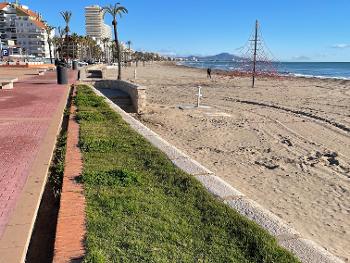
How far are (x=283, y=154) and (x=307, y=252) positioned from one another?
6.38m

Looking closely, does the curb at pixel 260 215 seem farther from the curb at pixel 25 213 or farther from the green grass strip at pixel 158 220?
the curb at pixel 25 213

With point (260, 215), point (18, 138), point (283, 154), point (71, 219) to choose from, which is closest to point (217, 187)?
point (260, 215)

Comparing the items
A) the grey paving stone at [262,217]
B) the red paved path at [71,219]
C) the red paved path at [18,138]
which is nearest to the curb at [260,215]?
the grey paving stone at [262,217]

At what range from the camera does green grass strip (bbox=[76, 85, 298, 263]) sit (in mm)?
3247

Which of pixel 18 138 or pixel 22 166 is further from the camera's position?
pixel 18 138

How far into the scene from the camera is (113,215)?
12.9 ft

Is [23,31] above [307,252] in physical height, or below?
above

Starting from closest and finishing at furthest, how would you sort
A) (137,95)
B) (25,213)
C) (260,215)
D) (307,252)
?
(307,252) → (25,213) → (260,215) → (137,95)

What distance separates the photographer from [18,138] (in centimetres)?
761

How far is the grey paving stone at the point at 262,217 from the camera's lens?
3739 millimetres

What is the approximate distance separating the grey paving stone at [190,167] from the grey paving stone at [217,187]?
204mm

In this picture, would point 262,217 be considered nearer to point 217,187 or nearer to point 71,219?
point 217,187

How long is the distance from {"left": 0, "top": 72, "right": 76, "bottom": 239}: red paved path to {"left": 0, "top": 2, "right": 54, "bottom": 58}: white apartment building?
133 meters

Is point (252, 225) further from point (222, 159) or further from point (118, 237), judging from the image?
point (222, 159)
